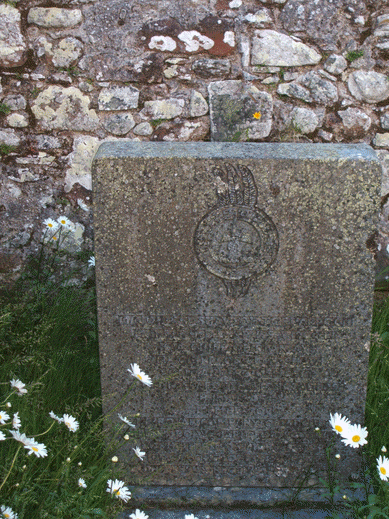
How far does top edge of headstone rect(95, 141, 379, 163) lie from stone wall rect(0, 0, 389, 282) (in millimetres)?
1150

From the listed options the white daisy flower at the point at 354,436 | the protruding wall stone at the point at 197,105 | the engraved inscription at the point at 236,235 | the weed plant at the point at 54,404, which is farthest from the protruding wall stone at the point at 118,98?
the white daisy flower at the point at 354,436

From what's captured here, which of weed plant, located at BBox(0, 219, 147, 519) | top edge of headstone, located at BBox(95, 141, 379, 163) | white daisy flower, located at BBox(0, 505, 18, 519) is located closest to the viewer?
white daisy flower, located at BBox(0, 505, 18, 519)

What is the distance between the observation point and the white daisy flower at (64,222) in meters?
2.89

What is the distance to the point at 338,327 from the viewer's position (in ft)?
5.94

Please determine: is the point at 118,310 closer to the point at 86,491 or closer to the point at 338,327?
the point at 86,491

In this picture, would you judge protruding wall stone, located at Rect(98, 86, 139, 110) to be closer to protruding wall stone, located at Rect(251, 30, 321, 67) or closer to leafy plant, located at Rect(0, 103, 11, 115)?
leafy plant, located at Rect(0, 103, 11, 115)

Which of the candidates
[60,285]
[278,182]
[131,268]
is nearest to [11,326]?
[60,285]

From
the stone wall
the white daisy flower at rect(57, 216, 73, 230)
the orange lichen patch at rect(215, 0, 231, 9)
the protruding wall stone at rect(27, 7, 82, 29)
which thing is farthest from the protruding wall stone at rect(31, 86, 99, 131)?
the orange lichen patch at rect(215, 0, 231, 9)

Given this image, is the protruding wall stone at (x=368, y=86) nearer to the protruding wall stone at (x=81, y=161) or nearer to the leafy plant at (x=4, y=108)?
the protruding wall stone at (x=81, y=161)

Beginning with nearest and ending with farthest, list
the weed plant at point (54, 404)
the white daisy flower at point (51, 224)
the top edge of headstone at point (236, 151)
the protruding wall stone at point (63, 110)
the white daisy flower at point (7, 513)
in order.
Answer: the white daisy flower at point (7, 513) → the weed plant at point (54, 404) → the top edge of headstone at point (236, 151) → the white daisy flower at point (51, 224) → the protruding wall stone at point (63, 110)

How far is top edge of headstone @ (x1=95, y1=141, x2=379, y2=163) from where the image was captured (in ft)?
5.57

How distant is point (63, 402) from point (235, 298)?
916mm

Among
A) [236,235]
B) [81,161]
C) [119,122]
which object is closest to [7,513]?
[236,235]

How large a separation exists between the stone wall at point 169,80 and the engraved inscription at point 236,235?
1310 mm
